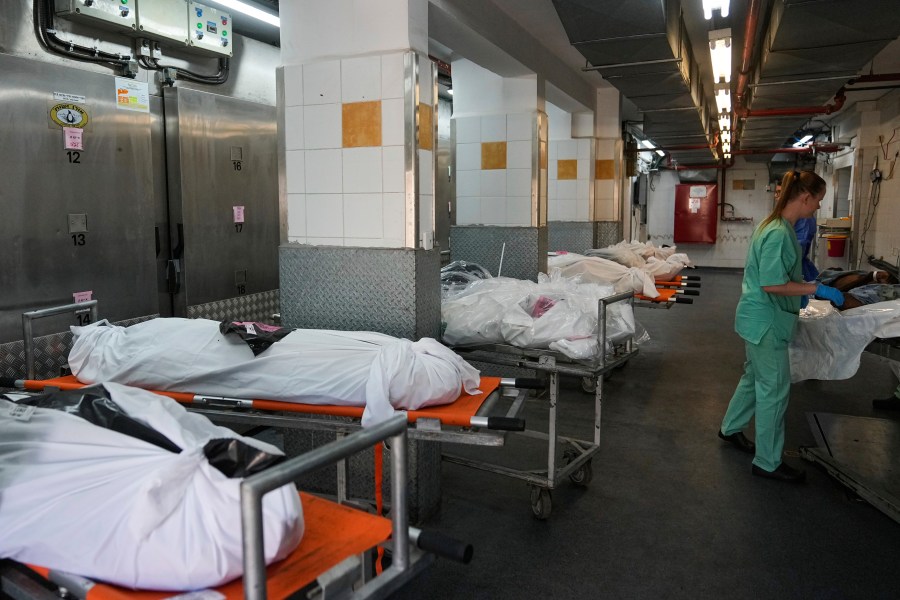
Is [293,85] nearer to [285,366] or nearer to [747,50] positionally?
[285,366]


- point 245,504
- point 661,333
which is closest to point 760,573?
point 245,504

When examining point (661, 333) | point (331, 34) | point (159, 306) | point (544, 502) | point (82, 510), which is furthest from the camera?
point (661, 333)

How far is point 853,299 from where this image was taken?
3988mm

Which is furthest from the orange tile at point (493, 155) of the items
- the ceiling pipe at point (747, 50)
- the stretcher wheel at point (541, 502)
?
the stretcher wheel at point (541, 502)

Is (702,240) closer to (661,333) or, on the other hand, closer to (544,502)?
(661,333)

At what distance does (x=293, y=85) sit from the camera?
368cm

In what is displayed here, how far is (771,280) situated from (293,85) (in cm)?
277

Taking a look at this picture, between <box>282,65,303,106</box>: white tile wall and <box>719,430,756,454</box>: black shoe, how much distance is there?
327cm

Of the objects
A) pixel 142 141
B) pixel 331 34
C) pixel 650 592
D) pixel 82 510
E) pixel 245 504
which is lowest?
pixel 650 592

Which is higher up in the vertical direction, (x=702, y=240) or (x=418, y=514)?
(x=702, y=240)

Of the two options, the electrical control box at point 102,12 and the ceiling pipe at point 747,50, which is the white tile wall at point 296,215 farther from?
the ceiling pipe at point 747,50

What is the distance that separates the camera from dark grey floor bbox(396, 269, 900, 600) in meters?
2.65

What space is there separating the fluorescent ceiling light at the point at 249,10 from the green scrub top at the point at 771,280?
10.8ft

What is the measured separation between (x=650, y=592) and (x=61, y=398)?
7.25 feet
